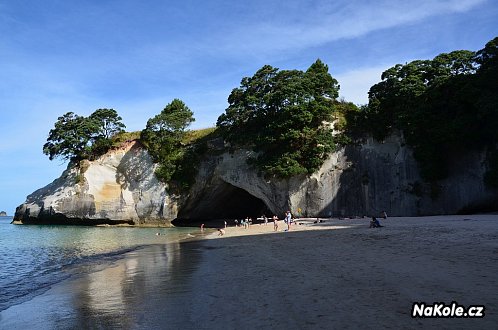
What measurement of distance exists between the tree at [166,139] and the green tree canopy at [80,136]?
7.71 meters

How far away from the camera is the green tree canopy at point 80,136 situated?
162 ft

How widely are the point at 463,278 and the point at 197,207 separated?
145 feet

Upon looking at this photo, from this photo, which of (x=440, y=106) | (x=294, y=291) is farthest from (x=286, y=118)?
(x=294, y=291)

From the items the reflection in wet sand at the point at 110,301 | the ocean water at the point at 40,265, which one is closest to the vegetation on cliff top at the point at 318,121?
the ocean water at the point at 40,265

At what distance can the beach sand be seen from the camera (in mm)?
6180

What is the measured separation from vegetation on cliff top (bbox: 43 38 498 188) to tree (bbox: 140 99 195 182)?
0.13 meters

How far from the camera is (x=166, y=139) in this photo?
47.0 m

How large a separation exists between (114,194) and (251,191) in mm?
20196

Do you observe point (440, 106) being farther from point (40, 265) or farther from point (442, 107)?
point (40, 265)

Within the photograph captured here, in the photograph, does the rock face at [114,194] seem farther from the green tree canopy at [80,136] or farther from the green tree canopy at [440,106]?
the green tree canopy at [440,106]

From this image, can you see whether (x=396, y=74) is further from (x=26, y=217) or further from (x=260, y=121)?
(x=26, y=217)

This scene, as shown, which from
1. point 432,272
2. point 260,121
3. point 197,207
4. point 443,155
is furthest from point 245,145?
point 432,272

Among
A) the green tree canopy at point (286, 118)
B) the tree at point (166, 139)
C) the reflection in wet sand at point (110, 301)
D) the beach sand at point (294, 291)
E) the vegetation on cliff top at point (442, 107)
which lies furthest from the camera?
the tree at point (166, 139)

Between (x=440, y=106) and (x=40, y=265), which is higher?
(x=440, y=106)
